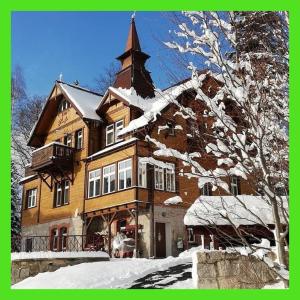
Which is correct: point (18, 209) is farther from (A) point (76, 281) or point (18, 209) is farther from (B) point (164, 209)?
(A) point (76, 281)

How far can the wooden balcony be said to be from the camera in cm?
1928

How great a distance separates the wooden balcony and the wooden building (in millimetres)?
46

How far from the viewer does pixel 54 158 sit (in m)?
19.1

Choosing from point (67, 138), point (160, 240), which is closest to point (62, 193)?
point (67, 138)

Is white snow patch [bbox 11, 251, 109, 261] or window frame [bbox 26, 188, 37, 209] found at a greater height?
window frame [bbox 26, 188, 37, 209]

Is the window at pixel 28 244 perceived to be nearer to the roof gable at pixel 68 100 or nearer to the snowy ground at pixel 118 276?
the roof gable at pixel 68 100

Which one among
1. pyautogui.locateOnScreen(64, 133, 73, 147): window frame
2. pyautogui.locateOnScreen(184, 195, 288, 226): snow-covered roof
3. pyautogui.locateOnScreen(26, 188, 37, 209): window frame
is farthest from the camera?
pyautogui.locateOnScreen(26, 188, 37, 209): window frame

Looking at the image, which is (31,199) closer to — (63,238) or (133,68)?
(63,238)

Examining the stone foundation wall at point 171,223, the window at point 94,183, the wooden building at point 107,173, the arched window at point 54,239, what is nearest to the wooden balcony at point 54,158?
the wooden building at point 107,173

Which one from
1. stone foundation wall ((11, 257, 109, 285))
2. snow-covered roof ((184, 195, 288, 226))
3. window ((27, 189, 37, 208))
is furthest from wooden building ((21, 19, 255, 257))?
snow-covered roof ((184, 195, 288, 226))

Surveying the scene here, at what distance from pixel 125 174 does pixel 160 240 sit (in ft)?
9.55

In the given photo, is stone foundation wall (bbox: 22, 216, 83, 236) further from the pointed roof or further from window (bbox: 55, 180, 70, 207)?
the pointed roof

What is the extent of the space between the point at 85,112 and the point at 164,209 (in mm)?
5963

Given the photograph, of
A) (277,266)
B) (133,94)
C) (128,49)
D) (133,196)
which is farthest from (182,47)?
(128,49)
